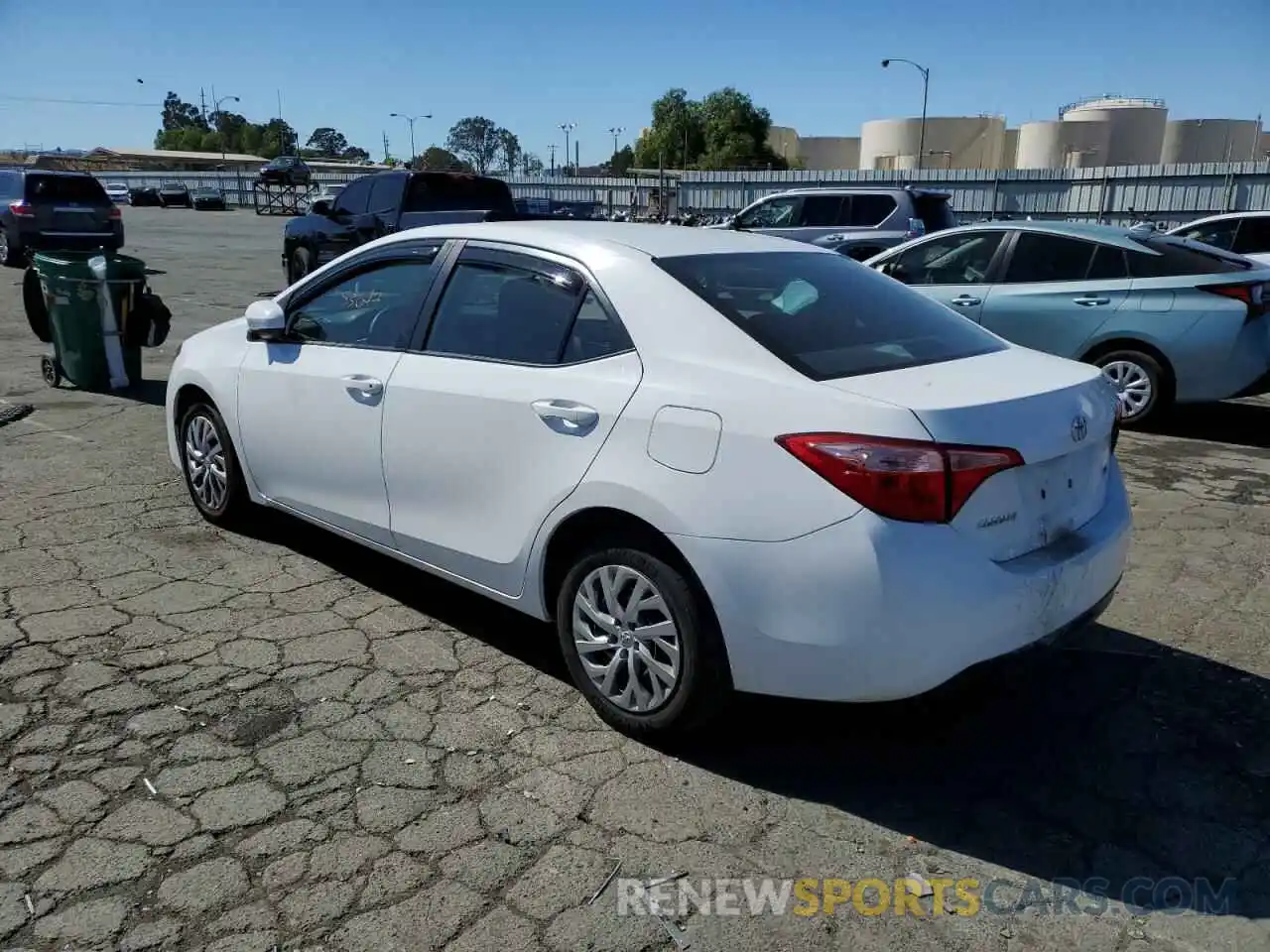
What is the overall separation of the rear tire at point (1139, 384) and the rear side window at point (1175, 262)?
0.62 meters

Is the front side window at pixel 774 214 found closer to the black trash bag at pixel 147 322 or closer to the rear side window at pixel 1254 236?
the rear side window at pixel 1254 236

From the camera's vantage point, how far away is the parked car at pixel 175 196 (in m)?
58.5

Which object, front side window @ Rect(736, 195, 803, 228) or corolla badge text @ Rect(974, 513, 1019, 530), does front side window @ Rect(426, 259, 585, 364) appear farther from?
front side window @ Rect(736, 195, 803, 228)

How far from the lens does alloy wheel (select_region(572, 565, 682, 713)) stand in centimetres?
314

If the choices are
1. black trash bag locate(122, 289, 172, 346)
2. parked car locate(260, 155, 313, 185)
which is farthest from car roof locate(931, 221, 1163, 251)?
parked car locate(260, 155, 313, 185)

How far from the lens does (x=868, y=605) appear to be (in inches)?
107

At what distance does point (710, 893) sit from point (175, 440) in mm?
3996

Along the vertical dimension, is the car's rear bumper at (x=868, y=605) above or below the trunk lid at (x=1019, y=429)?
below

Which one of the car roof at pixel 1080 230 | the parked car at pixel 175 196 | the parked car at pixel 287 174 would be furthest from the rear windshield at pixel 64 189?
the parked car at pixel 175 196

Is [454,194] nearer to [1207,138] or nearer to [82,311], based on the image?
[82,311]

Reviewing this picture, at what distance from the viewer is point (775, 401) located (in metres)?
2.90

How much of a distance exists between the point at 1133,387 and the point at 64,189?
18.5 m

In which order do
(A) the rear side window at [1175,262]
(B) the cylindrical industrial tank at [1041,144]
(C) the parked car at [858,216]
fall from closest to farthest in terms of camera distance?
1. (A) the rear side window at [1175,262]
2. (C) the parked car at [858,216]
3. (B) the cylindrical industrial tank at [1041,144]

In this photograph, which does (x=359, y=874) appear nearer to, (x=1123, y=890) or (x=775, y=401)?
(x=775, y=401)
